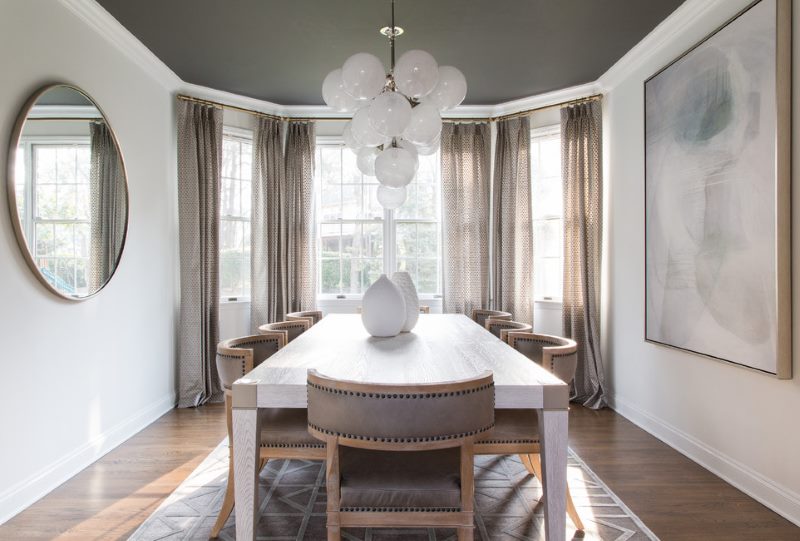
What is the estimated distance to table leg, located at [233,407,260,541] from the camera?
1.75m

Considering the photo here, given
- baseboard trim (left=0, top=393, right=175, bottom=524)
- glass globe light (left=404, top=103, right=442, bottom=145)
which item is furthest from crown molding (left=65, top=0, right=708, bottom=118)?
baseboard trim (left=0, top=393, right=175, bottom=524)

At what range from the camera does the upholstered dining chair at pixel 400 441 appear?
4.75ft

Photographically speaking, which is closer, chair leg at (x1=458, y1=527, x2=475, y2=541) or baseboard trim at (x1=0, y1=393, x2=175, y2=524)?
chair leg at (x1=458, y1=527, x2=475, y2=541)

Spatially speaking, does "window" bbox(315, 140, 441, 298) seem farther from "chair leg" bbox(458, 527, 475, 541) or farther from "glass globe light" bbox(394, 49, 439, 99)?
"chair leg" bbox(458, 527, 475, 541)

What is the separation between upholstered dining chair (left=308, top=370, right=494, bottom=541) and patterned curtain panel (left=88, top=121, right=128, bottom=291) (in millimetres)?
2261

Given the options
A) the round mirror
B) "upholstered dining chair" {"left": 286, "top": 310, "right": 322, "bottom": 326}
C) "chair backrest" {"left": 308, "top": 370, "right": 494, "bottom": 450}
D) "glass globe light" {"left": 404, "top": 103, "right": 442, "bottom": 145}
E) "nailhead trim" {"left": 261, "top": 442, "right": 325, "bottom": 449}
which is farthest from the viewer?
"upholstered dining chair" {"left": 286, "top": 310, "right": 322, "bottom": 326}

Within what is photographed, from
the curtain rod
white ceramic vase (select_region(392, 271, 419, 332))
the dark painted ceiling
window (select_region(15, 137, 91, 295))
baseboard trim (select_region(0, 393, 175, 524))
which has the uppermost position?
the dark painted ceiling

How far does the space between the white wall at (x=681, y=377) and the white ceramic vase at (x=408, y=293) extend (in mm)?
1817

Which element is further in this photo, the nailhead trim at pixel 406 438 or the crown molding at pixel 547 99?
the crown molding at pixel 547 99

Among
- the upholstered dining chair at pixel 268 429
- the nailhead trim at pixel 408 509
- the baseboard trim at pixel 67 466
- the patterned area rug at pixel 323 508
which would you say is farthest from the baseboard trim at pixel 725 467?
the baseboard trim at pixel 67 466

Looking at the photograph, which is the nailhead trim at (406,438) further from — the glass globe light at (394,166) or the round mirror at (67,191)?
the round mirror at (67,191)

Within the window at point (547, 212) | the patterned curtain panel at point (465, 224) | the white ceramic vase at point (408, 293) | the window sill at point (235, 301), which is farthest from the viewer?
the patterned curtain panel at point (465, 224)

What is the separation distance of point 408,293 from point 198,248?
2378mm

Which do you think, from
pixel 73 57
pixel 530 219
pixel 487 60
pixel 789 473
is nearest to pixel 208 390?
pixel 73 57
